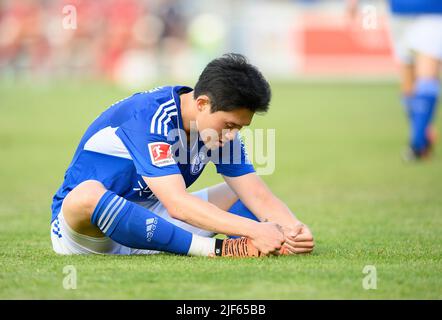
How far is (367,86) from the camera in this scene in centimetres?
2478

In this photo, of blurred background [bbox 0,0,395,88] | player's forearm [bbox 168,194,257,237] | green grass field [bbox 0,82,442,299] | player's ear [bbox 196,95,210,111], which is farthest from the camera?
blurred background [bbox 0,0,395,88]

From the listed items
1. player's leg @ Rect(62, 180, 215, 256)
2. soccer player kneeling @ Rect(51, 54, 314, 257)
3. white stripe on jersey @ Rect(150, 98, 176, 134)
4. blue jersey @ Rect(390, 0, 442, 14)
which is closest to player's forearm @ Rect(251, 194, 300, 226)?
soccer player kneeling @ Rect(51, 54, 314, 257)

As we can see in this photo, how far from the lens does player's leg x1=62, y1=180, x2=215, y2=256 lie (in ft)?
15.6

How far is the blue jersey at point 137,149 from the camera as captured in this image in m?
4.84

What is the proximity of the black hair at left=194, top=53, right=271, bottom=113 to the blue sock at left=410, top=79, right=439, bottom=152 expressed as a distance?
6.48 meters

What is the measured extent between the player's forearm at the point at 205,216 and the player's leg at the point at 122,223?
0.57ft

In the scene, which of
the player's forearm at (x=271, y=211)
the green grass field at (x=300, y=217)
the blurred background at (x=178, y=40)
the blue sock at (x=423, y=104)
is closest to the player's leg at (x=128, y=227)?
the green grass field at (x=300, y=217)

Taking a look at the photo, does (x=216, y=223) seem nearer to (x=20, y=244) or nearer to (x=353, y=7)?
(x=20, y=244)

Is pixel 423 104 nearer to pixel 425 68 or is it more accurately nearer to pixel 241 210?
pixel 425 68

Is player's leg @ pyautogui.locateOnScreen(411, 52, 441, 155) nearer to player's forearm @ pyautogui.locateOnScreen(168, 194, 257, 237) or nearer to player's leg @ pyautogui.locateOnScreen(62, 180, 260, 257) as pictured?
player's leg @ pyautogui.locateOnScreen(62, 180, 260, 257)
